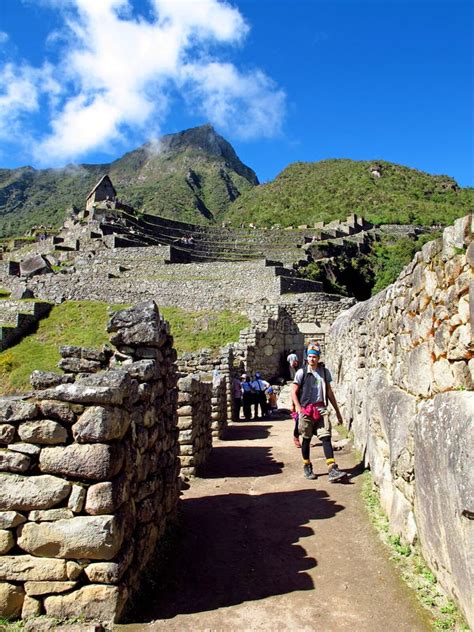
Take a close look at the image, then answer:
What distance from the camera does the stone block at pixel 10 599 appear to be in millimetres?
3600

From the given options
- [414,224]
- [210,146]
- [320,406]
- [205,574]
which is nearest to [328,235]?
[414,224]

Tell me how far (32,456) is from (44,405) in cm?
38

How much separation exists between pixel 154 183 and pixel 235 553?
12405 centimetres

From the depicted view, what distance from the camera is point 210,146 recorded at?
15038 centimetres

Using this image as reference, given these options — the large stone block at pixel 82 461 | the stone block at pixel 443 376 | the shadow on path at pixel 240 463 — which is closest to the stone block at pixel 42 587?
A: the large stone block at pixel 82 461

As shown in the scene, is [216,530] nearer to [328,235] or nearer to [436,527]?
[436,527]

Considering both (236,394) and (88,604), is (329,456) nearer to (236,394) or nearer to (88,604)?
(88,604)

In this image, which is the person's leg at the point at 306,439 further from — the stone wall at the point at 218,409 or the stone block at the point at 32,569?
the stone wall at the point at 218,409

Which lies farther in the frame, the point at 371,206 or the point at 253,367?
the point at 371,206

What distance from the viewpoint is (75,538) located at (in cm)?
359

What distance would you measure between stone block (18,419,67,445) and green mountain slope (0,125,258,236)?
88948 mm

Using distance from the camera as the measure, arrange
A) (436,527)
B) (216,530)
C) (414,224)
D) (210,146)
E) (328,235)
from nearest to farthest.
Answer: (436,527) → (216,530) → (328,235) → (414,224) → (210,146)

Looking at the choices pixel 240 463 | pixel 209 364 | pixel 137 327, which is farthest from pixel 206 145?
pixel 137 327

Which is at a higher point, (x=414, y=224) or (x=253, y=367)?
(x=414, y=224)
